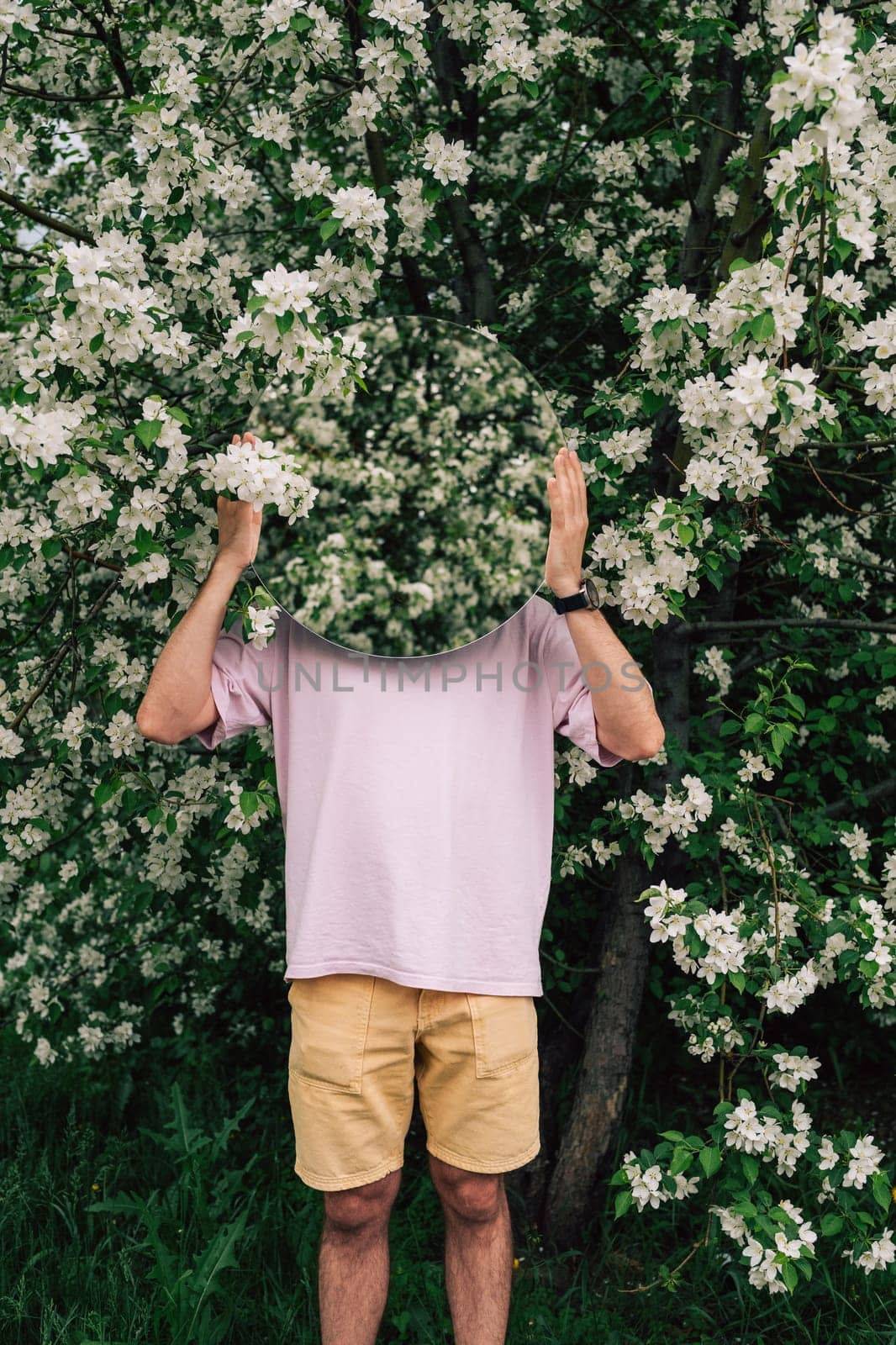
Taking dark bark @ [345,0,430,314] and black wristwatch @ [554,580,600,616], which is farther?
dark bark @ [345,0,430,314]

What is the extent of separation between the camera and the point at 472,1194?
2.15m

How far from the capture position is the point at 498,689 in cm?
213

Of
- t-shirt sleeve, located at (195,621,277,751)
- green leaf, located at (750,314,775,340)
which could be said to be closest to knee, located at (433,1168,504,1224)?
t-shirt sleeve, located at (195,621,277,751)

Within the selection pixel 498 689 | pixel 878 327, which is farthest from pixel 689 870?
pixel 878 327

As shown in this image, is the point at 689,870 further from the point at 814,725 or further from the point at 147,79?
the point at 147,79

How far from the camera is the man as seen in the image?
2047 millimetres

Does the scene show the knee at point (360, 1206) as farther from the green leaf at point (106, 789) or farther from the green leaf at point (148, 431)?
the green leaf at point (148, 431)

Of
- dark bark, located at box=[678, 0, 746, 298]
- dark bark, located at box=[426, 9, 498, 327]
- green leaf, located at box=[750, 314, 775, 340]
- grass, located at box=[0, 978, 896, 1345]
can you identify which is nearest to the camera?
green leaf, located at box=[750, 314, 775, 340]

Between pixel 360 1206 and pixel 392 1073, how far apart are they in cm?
27

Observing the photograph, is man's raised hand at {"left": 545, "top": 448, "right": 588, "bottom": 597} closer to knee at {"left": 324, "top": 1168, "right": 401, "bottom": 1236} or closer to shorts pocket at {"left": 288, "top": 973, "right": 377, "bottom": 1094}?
shorts pocket at {"left": 288, "top": 973, "right": 377, "bottom": 1094}

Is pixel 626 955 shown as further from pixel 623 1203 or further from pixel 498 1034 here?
pixel 498 1034

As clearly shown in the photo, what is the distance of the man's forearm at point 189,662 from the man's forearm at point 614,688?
657 mm

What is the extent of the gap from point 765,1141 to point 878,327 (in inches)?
67.8

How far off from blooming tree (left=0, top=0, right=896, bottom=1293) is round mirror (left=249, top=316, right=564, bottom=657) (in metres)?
0.07
